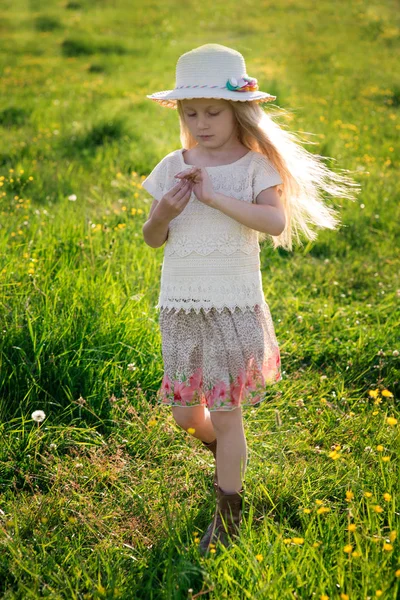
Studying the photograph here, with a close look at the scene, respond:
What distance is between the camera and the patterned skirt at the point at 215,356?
2604 mm

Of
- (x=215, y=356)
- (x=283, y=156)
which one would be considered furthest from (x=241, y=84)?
(x=215, y=356)

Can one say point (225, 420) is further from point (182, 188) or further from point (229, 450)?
point (182, 188)

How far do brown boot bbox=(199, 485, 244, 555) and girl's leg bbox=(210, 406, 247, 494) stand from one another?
2cm

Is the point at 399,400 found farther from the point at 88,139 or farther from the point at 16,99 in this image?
the point at 16,99

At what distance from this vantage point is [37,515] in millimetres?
2629

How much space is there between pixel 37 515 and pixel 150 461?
1.70ft

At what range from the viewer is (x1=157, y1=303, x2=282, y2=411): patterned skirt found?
2.60 meters

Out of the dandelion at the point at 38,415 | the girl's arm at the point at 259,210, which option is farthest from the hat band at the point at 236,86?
the dandelion at the point at 38,415

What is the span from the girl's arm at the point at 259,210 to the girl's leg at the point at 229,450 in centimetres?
69

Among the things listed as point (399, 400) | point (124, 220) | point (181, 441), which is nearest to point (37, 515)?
point (181, 441)

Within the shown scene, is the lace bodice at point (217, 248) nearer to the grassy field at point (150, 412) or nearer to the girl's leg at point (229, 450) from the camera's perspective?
the girl's leg at point (229, 450)

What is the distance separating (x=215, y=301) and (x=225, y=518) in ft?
2.57

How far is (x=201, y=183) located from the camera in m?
2.48

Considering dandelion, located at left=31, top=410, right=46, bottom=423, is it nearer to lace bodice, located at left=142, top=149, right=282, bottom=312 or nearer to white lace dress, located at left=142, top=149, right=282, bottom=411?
white lace dress, located at left=142, top=149, right=282, bottom=411
